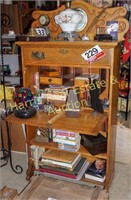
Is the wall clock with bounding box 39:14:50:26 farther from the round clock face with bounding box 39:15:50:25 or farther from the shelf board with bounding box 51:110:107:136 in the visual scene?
the shelf board with bounding box 51:110:107:136

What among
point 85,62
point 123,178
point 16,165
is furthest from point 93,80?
point 16,165

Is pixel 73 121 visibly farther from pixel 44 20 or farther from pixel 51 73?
pixel 44 20

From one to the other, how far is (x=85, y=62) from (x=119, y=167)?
1266 mm

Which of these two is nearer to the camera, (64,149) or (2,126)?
(64,149)

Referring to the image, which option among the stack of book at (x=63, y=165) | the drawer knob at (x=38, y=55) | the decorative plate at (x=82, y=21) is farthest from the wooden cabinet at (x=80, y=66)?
the decorative plate at (x=82, y=21)

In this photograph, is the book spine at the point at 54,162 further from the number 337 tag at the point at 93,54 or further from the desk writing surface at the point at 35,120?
the number 337 tag at the point at 93,54

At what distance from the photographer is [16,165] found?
2.57 metres

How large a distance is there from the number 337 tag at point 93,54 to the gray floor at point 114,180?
1201 millimetres

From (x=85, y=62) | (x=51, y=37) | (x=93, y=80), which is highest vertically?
(x=51, y=37)

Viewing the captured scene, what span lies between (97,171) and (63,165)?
0.99 ft

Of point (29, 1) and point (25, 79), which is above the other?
point (29, 1)

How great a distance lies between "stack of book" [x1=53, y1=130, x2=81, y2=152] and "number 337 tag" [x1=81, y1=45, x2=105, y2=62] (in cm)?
64

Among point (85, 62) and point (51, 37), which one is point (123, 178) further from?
point (51, 37)

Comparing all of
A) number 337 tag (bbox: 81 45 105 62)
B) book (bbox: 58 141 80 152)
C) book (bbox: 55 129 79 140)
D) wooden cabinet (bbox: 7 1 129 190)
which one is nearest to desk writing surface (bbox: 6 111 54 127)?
wooden cabinet (bbox: 7 1 129 190)
